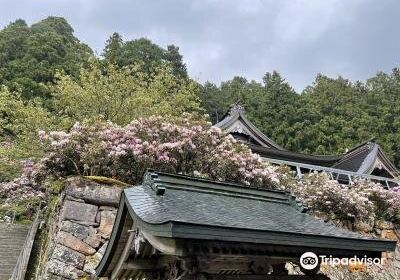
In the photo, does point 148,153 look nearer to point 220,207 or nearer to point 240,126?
point 220,207

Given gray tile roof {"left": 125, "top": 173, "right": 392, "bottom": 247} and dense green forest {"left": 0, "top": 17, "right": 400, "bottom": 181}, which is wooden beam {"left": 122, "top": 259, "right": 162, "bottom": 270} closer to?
gray tile roof {"left": 125, "top": 173, "right": 392, "bottom": 247}

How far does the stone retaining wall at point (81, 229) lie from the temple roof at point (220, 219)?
3664 mm

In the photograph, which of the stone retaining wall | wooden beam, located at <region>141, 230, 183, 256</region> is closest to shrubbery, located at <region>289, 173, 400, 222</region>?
the stone retaining wall

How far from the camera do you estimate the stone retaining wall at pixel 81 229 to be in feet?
30.3

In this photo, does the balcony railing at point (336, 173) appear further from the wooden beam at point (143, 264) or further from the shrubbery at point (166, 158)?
the wooden beam at point (143, 264)

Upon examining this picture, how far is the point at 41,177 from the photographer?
1291 centimetres

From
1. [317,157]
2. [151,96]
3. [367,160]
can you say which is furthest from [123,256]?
[317,157]

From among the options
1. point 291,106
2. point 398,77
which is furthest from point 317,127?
point 398,77

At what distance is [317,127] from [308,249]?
31.5 m

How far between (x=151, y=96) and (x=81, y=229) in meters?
8.99

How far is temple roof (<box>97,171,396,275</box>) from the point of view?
4422 millimetres

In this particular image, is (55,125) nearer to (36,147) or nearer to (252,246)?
(36,147)

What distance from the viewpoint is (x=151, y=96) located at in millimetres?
18000

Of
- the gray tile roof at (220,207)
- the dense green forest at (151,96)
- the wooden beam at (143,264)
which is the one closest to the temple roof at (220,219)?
the gray tile roof at (220,207)
